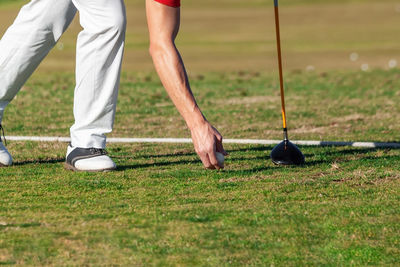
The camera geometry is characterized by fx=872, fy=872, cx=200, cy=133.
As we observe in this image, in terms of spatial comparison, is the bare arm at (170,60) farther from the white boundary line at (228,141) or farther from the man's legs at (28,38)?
the white boundary line at (228,141)

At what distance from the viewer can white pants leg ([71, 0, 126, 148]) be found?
6301 millimetres

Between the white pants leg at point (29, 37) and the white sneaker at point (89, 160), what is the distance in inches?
30.2

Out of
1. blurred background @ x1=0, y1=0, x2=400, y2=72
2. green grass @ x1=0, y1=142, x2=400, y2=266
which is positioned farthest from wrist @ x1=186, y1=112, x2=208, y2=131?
blurred background @ x1=0, y1=0, x2=400, y2=72

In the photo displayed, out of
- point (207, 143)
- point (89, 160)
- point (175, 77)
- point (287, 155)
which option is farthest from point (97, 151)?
point (207, 143)

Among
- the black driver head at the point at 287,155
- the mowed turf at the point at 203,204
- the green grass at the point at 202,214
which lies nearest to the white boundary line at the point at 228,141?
the mowed turf at the point at 203,204

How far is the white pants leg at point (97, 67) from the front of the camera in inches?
248

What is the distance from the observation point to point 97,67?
6434 millimetres

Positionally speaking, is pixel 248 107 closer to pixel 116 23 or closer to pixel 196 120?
pixel 116 23

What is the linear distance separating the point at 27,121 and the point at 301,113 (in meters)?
3.38

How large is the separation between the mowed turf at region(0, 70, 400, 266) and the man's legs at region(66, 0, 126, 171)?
0.69ft

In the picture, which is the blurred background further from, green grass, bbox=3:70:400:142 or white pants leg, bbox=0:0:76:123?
white pants leg, bbox=0:0:76:123

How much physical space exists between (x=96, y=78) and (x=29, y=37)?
0.62 metres

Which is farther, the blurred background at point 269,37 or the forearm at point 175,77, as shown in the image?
the blurred background at point 269,37

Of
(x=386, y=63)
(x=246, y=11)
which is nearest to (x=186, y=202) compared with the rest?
(x=386, y=63)
